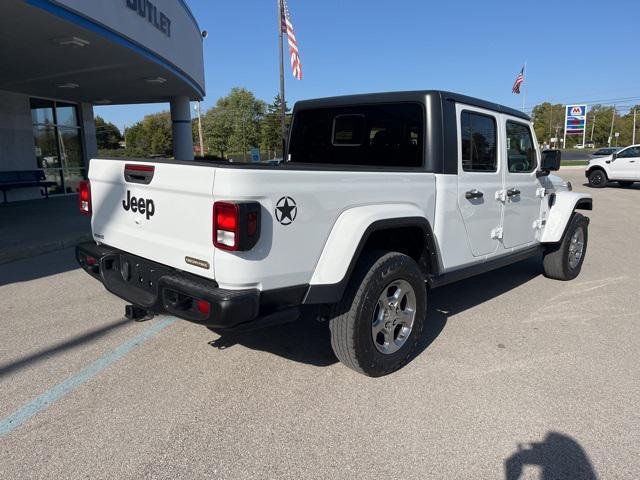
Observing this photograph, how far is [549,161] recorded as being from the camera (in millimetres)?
5090

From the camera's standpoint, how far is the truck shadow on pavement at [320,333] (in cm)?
373

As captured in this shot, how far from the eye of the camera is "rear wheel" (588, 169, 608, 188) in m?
19.8

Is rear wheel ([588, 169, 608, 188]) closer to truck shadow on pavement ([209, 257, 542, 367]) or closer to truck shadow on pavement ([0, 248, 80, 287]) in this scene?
truck shadow on pavement ([209, 257, 542, 367])

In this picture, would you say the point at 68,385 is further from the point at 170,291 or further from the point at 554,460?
the point at 554,460

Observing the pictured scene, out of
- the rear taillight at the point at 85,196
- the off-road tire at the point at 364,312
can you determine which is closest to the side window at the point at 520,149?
the off-road tire at the point at 364,312

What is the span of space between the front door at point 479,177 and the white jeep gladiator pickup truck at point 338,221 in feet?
0.06

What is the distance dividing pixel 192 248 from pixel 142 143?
82.8 m

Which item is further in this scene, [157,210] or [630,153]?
[630,153]

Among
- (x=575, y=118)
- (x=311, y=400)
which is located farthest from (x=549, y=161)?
(x=575, y=118)

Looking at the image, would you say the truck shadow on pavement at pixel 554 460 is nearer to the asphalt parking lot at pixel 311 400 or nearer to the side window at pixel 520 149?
the asphalt parking lot at pixel 311 400

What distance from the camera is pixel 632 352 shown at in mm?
3773

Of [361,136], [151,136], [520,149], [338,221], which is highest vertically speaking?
[151,136]

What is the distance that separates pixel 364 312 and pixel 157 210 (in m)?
1.49

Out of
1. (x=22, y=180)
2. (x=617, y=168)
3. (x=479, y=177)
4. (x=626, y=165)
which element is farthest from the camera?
(x=617, y=168)
